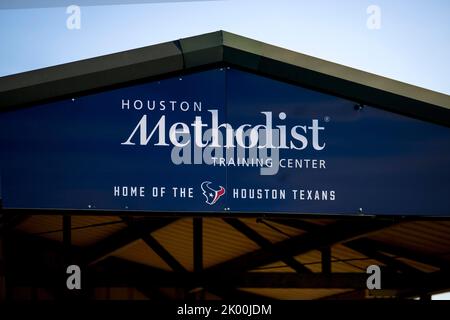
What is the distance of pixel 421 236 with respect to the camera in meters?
11.1

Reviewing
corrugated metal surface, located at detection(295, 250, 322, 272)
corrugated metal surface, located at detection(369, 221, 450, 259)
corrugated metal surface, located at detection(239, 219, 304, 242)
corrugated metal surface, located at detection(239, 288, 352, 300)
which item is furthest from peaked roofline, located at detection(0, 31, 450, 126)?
corrugated metal surface, located at detection(239, 288, 352, 300)

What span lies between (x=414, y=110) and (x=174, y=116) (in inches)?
83.0

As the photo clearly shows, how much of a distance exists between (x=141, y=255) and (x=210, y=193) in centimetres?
815

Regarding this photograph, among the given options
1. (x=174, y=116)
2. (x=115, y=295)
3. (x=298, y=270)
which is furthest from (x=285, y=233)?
(x=115, y=295)

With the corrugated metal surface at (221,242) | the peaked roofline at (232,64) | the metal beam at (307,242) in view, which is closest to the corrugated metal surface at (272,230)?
the metal beam at (307,242)

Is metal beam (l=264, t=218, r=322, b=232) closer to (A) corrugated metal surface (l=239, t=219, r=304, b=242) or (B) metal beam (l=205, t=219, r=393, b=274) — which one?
(B) metal beam (l=205, t=219, r=393, b=274)

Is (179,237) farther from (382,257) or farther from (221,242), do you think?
(382,257)

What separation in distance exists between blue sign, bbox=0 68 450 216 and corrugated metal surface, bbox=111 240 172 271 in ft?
22.0

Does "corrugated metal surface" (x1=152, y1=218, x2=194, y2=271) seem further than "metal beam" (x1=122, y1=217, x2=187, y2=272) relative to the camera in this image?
Yes

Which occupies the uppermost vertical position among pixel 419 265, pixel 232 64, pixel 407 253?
pixel 232 64

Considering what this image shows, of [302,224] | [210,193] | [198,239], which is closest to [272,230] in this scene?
[302,224]

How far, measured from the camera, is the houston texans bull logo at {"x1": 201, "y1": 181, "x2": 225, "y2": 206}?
7773 mm

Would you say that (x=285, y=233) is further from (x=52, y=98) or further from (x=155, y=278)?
(x=52, y=98)

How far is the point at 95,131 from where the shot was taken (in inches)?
306
